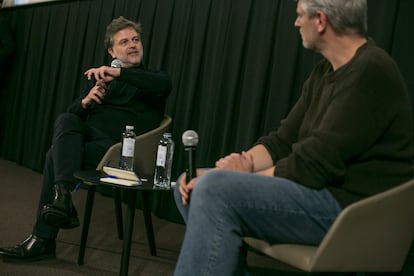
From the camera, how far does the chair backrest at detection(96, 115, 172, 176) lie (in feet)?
9.03

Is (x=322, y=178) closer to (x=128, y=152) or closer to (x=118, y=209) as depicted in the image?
(x=128, y=152)

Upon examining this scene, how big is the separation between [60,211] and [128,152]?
45 centimetres

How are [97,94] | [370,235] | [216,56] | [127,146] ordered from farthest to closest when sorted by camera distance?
1. [216,56]
2. [97,94]
3. [127,146]
4. [370,235]

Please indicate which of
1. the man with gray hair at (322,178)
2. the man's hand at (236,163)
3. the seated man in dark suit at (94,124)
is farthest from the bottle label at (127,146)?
the man with gray hair at (322,178)

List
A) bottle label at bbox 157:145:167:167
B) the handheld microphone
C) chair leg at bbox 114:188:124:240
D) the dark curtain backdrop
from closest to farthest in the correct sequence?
1. the handheld microphone
2. bottle label at bbox 157:145:167:167
3. chair leg at bbox 114:188:124:240
4. the dark curtain backdrop

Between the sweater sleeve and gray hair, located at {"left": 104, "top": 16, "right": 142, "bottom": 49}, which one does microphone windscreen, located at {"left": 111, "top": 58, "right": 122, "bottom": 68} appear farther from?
the sweater sleeve

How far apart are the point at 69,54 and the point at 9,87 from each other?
1.58 metres

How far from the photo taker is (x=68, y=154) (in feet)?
8.64

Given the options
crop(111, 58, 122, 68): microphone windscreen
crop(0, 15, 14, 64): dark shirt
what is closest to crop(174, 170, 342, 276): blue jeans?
crop(111, 58, 122, 68): microphone windscreen

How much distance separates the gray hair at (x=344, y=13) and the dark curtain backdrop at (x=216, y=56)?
1233mm

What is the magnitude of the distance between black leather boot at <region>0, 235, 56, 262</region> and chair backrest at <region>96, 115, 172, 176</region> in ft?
1.45

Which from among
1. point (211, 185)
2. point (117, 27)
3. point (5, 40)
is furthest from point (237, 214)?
point (5, 40)

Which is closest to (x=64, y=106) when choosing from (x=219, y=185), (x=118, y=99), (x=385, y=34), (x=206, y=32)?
(x=206, y=32)

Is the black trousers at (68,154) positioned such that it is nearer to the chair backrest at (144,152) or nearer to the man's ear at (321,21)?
the chair backrest at (144,152)
